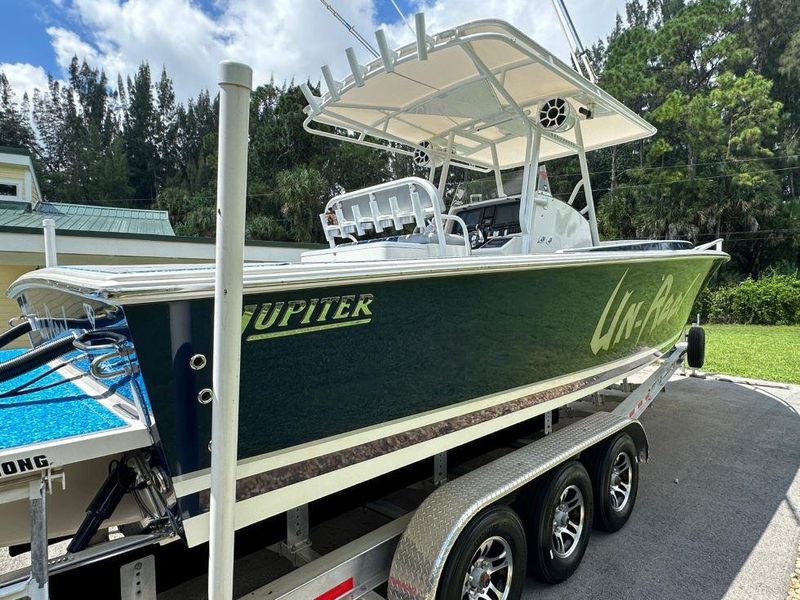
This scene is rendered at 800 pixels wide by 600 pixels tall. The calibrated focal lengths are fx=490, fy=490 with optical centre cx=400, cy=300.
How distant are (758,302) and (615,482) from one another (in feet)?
59.7

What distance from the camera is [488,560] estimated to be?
2373 millimetres

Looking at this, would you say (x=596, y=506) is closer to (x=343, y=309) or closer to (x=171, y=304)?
(x=343, y=309)

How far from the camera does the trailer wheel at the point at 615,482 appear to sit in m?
3.19

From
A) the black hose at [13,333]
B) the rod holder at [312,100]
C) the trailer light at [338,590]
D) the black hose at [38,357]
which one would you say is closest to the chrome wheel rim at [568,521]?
the trailer light at [338,590]

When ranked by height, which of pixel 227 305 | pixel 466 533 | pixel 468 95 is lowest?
pixel 466 533

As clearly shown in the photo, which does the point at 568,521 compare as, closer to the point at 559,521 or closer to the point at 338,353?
the point at 559,521

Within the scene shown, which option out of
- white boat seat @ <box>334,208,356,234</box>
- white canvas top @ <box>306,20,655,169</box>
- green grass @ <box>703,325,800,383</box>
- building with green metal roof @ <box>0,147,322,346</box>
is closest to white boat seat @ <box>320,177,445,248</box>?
white boat seat @ <box>334,208,356,234</box>

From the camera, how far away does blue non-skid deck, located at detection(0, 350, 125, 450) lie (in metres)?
1.42

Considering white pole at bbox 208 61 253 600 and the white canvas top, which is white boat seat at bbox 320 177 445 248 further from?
white pole at bbox 208 61 253 600

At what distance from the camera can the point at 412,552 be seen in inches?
81.7

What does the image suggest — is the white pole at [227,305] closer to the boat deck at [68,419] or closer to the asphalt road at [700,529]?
the boat deck at [68,419]

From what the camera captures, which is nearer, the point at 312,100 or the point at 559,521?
the point at 559,521

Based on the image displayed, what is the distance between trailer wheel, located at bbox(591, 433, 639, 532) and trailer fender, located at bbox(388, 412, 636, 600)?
1.36 ft

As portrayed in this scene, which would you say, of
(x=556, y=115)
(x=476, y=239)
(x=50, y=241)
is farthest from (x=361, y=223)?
A: (x=50, y=241)
